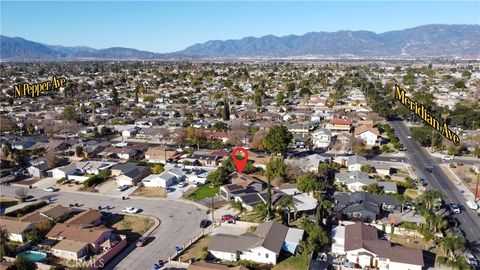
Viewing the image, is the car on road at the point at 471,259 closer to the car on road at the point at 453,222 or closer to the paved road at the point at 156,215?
the car on road at the point at 453,222

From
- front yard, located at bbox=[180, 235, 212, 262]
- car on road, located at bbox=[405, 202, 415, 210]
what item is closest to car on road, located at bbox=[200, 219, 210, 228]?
front yard, located at bbox=[180, 235, 212, 262]

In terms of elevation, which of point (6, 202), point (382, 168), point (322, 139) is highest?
point (322, 139)

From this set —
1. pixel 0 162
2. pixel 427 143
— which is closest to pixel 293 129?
pixel 427 143

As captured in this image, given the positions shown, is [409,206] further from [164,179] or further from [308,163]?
[164,179]

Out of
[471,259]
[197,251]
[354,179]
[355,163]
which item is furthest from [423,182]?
[197,251]

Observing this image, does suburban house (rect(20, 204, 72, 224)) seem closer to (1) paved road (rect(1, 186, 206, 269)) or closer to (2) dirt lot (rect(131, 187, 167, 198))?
(1) paved road (rect(1, 186, 206, 269))

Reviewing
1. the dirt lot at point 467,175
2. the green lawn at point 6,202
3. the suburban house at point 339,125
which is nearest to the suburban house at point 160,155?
the green lawn at point 6,202
